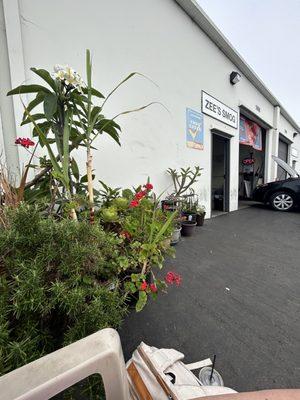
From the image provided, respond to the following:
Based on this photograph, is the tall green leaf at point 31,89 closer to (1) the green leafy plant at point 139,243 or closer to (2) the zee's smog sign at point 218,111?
(1) the green leafy plant at point 139,243

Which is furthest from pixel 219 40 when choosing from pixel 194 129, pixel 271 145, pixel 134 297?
pixel 134 297

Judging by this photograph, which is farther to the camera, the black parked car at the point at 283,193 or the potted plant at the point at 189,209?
the black parked car at the point at 283,193

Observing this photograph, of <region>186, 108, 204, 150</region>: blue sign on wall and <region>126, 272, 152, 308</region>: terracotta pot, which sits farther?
<region>186, 108, 204, 150</region>: blue sign on wall

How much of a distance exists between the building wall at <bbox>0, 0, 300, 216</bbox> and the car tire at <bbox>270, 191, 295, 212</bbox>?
2385mm

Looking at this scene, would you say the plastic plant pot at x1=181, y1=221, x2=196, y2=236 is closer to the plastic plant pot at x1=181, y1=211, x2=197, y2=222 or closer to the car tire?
the plastic plant pot at x1=181, y1=211, x2=197, y2=222

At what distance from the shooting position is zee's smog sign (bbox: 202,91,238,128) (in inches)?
152

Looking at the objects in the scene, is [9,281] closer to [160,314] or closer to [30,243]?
[30,243]

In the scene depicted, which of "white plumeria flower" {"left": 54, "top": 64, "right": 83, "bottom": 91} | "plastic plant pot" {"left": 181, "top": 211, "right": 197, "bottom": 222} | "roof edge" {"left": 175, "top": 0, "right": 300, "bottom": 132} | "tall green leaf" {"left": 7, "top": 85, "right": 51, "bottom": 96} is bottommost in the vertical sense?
"plastic plant pot" {"left": 181, "top": 211, "right": 197, "bottom": 222}

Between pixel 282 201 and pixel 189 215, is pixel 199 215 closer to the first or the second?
pixel 189 215

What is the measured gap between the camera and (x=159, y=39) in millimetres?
2883

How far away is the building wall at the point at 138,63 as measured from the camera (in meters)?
1.85

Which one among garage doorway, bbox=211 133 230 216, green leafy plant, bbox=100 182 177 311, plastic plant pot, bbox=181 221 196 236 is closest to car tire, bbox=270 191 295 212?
garage doorway, bbox=211 133 230 216

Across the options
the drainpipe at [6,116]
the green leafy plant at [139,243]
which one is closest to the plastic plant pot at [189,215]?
the green leafy plant at [139,243]

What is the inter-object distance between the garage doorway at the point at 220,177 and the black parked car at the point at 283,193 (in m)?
1.22
